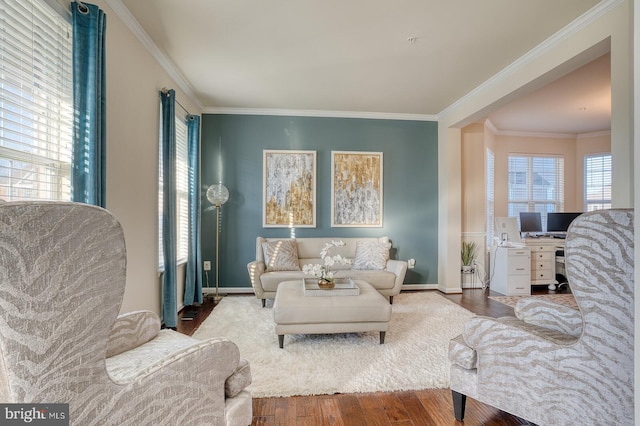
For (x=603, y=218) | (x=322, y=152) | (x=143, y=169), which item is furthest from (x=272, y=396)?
(x=322, y=152)

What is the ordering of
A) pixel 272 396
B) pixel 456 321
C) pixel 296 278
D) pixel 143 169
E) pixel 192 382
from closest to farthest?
pixel 192 382, pixel 272 396, pixel 143 169, pixel 456 321, pixel 296 278

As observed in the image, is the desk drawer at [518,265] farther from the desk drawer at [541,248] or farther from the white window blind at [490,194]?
the white window blind at [490,194]

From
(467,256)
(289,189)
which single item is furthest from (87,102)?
(467,256)

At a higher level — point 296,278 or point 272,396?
point 296,278

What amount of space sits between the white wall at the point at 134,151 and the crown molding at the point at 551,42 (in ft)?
12.1

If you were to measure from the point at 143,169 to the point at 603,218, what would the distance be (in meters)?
3.23

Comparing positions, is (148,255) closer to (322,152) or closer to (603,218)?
(322,152)

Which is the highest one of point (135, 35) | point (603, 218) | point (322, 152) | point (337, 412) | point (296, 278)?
point (135, 35)

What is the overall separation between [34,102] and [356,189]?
3796mm

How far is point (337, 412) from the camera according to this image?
1.79 metres

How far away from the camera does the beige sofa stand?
3744 millimetres

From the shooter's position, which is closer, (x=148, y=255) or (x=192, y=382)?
(x=192, y=382)

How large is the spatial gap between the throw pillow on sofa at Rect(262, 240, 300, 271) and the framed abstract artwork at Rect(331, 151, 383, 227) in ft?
2.89

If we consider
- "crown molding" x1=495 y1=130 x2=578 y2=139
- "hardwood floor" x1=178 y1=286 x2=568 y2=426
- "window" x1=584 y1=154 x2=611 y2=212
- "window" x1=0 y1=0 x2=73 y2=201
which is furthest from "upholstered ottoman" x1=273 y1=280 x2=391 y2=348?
"window" x1=584 y1=154 x2=611 y2=212
